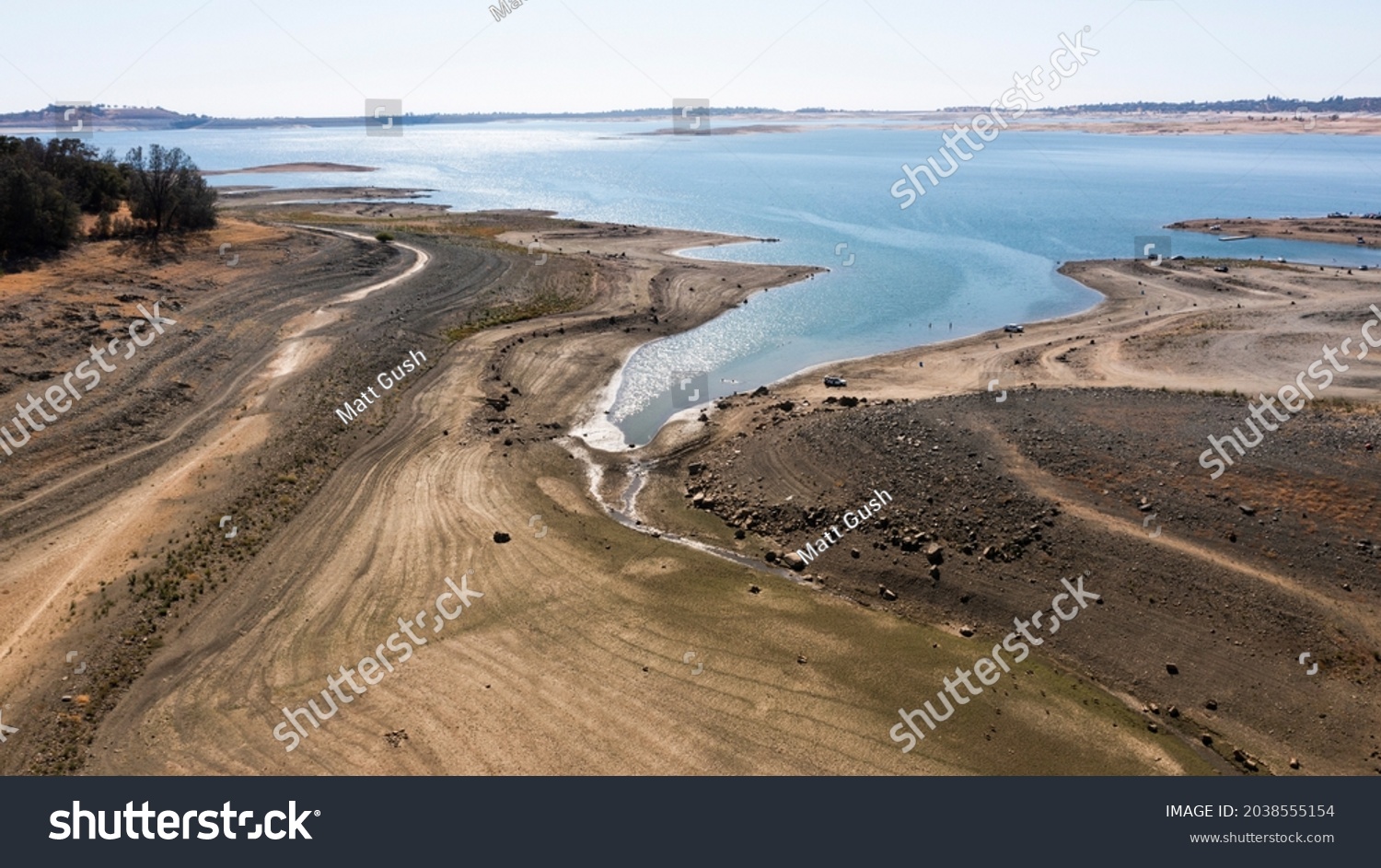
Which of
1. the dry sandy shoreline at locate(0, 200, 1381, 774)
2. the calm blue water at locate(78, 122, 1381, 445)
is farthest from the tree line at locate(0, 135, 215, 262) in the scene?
the calm blue water at locate(78, 122, 1381, 445)

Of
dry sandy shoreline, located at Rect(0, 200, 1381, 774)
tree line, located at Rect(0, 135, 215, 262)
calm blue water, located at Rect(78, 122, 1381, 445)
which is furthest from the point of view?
calm blue water, located at Rect(78, 122, 1381, 445)

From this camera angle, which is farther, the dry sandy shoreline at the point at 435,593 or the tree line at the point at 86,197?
the tree line at the point at 86,197

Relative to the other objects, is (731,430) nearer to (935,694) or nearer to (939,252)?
(935,694)

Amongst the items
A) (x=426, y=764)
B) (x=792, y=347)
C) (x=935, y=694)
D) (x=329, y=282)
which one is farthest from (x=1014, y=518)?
(x=329, y=282)

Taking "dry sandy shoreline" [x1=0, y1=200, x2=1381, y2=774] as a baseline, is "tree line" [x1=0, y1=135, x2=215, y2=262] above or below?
above

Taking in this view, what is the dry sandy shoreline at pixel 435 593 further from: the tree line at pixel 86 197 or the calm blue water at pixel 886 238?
A: the calm blue water at pixel 886 238

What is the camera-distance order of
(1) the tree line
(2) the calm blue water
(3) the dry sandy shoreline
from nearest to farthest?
(3) the dry sandy shoreline, (1) the tree line, (2) the calm blue water

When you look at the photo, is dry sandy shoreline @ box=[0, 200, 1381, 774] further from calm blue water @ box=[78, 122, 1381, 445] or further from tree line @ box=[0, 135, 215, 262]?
calm blue water @ box=[78, 122, 1381, 445]

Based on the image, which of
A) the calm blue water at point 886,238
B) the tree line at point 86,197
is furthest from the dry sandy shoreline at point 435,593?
the calm blue water at point 886,238

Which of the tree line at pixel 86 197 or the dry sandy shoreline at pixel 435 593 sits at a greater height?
the tree line at pixel 86 197
